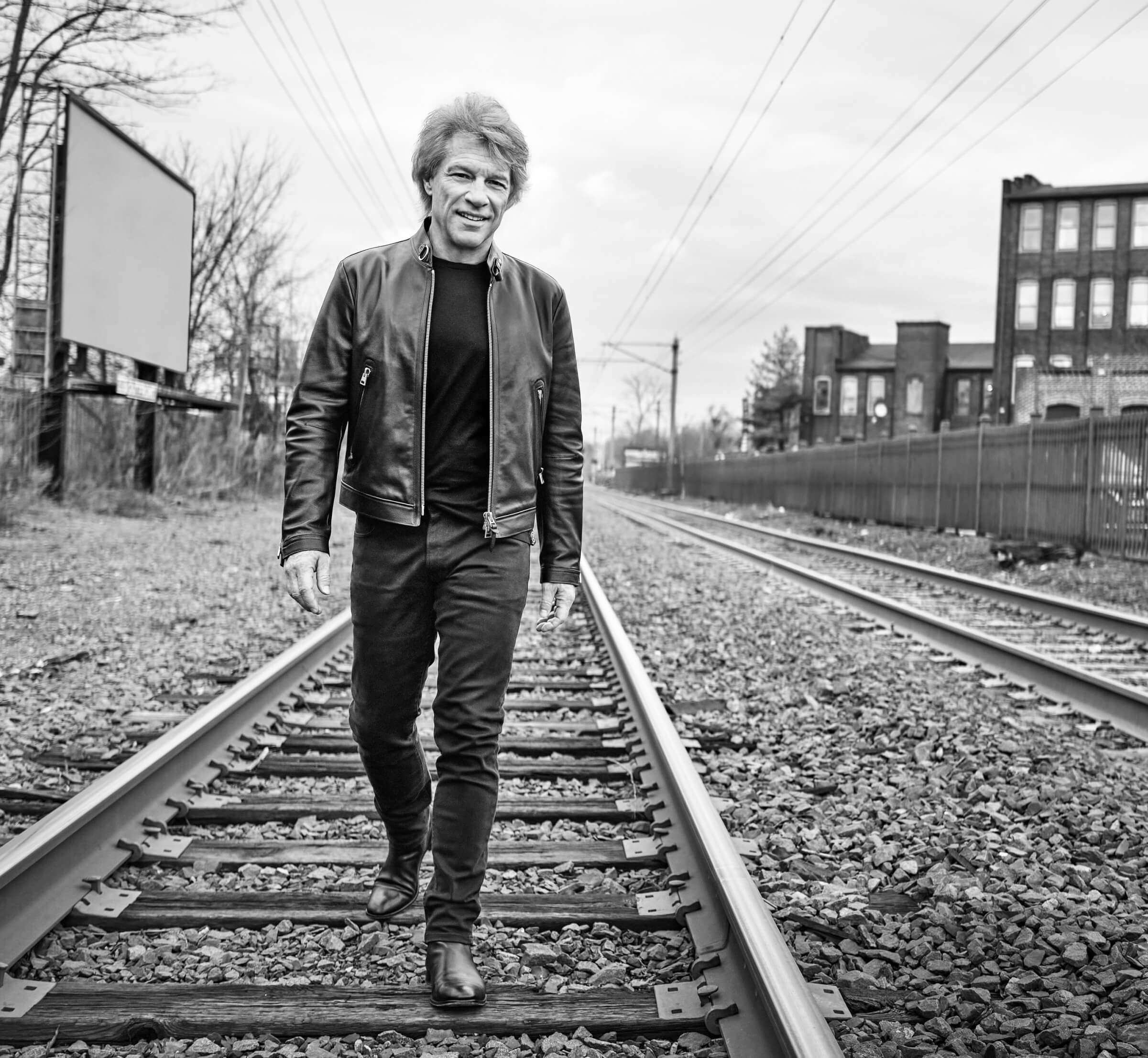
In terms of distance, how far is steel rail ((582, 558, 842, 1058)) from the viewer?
7.34ft

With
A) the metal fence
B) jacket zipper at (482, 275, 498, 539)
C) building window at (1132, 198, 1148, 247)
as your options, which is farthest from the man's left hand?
building window at (1132, 198, 1148, 247)

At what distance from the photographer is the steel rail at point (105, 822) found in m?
2.88

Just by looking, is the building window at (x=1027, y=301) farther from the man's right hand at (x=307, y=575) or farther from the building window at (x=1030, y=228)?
the man's right hand at (x=307, y=575)

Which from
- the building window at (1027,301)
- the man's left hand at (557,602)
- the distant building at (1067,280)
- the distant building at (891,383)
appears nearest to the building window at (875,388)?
the distant building at (891,383)

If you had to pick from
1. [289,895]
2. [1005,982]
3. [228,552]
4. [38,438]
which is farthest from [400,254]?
[38,438]

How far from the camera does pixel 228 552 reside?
47.7 ft

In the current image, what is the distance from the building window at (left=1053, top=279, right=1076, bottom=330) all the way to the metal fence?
19.6 m

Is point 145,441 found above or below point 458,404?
above

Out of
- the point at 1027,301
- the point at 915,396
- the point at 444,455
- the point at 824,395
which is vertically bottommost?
the point at 444,455

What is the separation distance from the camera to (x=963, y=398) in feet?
212

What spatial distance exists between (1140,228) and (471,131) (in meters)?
49.1

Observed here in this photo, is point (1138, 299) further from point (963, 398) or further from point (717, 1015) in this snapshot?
point (717, 1015)

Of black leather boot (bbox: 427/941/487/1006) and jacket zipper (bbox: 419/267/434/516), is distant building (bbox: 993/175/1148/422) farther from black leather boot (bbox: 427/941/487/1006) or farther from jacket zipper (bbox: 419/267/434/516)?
black leather boot (bbox: 427/941/487/1006)

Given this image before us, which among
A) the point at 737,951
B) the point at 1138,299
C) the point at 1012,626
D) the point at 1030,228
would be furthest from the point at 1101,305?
the point at 737,951
